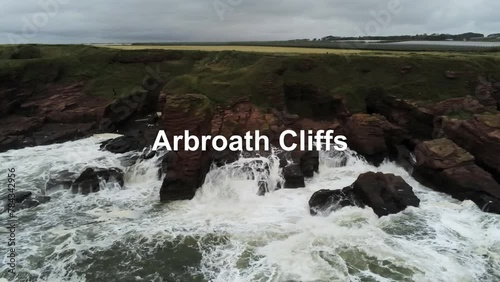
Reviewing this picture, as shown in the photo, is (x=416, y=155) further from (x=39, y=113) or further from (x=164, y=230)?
(x=39, y=113)

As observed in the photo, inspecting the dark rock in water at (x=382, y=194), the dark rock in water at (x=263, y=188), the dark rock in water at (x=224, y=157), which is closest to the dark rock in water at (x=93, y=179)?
the dark rock in water at (x=224, y=157)

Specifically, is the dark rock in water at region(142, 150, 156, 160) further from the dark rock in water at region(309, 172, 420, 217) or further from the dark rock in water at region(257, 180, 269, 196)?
the dark rock in water at region(309, 172, 420, 217)

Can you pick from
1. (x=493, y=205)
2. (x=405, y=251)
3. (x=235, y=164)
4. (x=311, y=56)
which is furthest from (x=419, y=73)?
(x=405, y=251)

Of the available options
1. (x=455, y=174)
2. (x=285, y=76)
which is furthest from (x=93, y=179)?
(x=455, y=174)

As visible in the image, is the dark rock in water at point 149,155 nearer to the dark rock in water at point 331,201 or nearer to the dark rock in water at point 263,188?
the dark rock in water at point 263,188

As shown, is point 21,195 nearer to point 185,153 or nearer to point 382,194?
point 185,153
